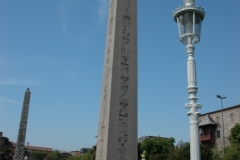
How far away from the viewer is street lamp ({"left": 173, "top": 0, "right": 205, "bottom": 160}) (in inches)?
397

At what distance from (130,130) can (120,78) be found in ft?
3.65

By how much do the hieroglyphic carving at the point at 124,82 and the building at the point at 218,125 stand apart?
33.1m

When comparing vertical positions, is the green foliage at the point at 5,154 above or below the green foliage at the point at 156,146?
below

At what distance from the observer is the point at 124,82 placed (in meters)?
6.86

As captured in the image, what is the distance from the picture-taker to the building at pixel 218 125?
3812cm

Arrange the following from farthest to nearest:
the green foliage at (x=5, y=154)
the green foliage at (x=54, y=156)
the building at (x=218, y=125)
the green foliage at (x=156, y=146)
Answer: the green foliage at (x=54, y=156)
the green foliage at (x=156, y=146)
the building at (x=218, y=125)
the green foliage at (x=5, y=154)

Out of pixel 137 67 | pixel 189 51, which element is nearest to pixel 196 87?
pixel 189 51

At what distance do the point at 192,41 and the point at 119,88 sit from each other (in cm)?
523

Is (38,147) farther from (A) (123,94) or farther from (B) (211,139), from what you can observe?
(A) (123,94)

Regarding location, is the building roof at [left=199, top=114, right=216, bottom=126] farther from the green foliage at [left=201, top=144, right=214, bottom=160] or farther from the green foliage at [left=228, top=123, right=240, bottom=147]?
the green foliage at [left=228, top=123, right=240, bottom=147]

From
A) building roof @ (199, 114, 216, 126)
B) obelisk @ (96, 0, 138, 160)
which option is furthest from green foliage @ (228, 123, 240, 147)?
obelisk @ (96, 0, 138, 160)

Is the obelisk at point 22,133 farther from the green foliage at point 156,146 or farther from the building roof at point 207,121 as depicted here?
the building roof at point 207,121

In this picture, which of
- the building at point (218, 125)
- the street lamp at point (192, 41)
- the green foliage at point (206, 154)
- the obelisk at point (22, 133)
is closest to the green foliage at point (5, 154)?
the obelisk at point (22, 133)

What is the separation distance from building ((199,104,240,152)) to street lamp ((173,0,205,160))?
2863cm
